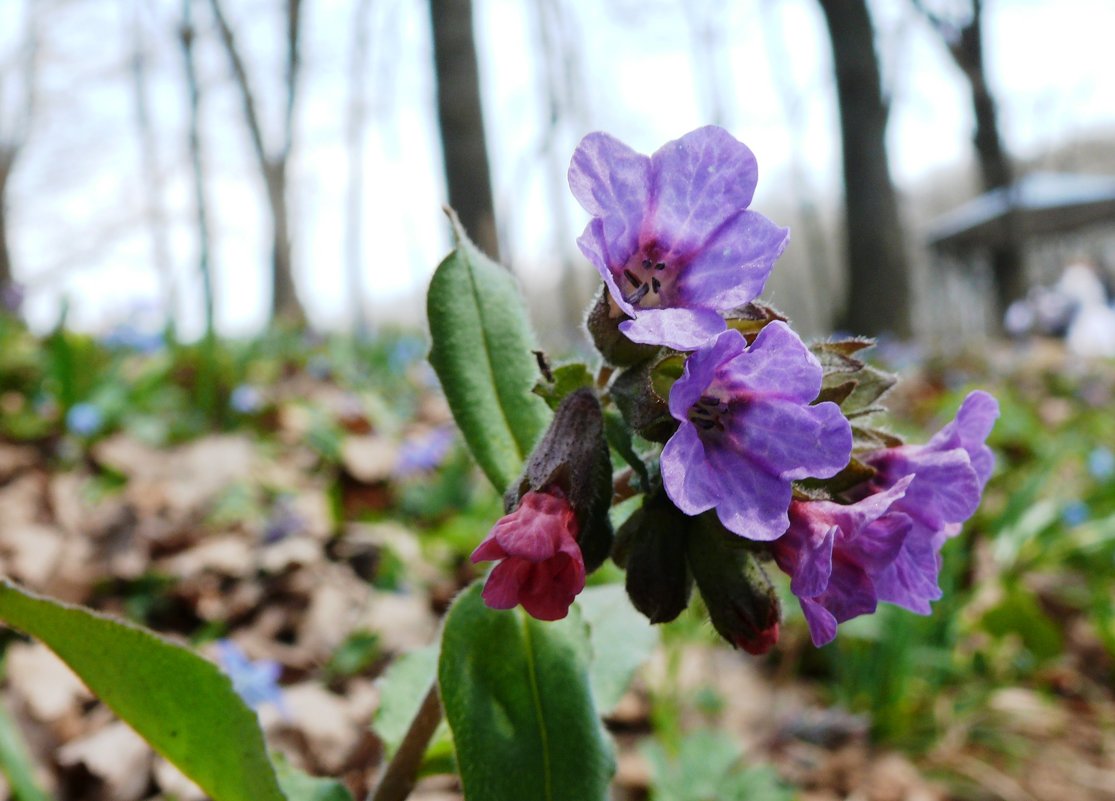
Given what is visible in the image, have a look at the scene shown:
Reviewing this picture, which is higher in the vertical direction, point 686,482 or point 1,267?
point 1,267

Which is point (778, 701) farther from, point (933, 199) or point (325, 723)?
point (933, 199)

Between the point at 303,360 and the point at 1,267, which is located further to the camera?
the point at 1,267

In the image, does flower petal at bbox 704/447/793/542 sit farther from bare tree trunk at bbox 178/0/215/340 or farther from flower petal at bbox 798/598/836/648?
bare tree trunk at bbox 178/0/215/340

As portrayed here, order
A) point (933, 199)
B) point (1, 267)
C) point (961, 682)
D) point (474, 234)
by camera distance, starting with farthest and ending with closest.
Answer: point (933, 199) → point (1, 267) → point (474, 234) → point (961, 682)

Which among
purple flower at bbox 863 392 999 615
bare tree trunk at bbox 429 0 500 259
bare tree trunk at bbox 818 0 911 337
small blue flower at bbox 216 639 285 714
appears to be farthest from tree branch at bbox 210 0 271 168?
purple flower at bbox 863 392 999 615

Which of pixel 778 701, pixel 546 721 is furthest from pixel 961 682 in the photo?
pixel 546 721

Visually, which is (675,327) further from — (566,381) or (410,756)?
(410,756)
